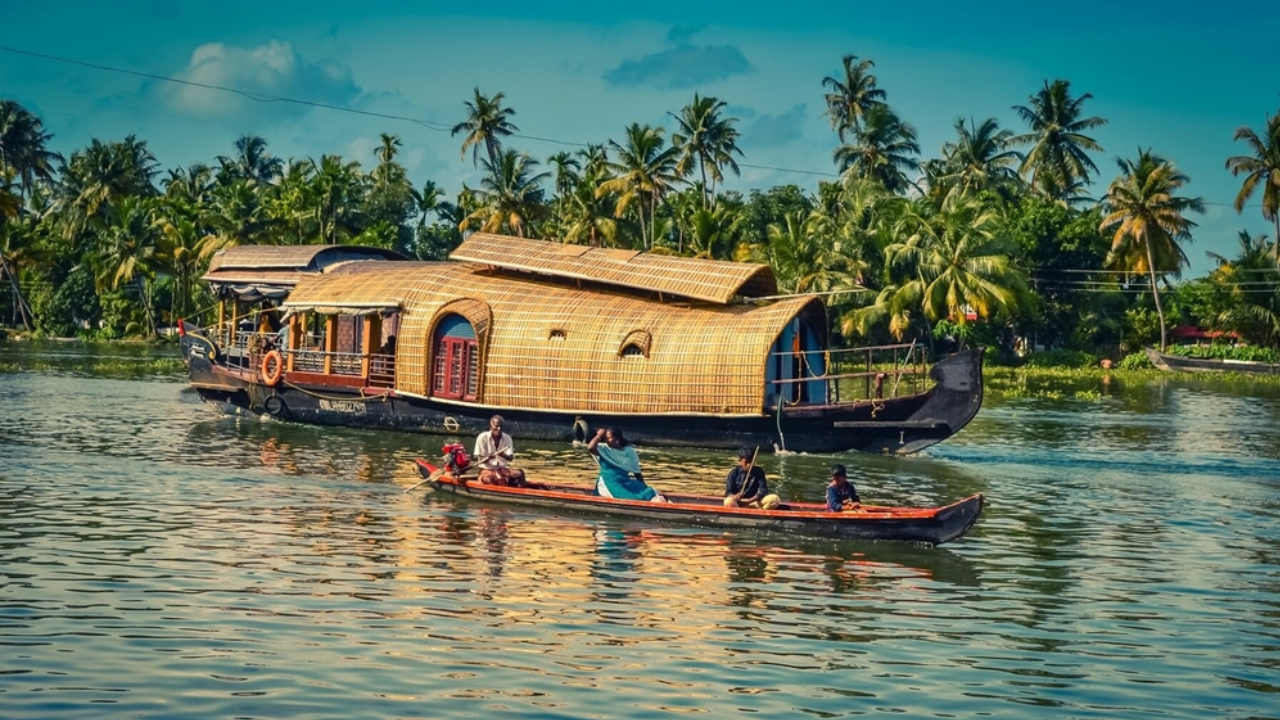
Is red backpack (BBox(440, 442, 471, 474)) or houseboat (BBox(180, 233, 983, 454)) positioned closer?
red backpack (BBox(440, 442, 471, 474))

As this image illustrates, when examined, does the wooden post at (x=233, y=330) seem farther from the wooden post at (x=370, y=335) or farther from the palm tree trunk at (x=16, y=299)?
the palm tree trunk at (x=16, y=299)

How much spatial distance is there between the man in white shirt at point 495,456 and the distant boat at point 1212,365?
4704 centimetres

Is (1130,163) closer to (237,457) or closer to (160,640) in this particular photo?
(237,457)

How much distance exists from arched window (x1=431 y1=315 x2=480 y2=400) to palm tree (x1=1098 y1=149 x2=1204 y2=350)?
42154mm

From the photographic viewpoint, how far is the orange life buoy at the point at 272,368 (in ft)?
102

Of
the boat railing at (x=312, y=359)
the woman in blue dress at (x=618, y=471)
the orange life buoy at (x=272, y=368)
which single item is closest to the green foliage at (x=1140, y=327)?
the boat railing at (x=312, y=359)

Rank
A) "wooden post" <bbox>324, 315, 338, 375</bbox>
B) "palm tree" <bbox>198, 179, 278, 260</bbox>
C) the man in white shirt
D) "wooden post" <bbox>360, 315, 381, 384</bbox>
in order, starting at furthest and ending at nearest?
"palm tree" <bbox>198, 179, 278, 260</bbox>, "wooden post" <bbox>324, 315, 338, 375</bbox>, "wooden post" <bbox>360, 315, 381, 384</bbox>, the man in white shirt

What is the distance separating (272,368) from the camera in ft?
103

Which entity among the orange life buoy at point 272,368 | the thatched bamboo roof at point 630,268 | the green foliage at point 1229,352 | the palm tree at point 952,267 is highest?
the palm tree at point 952,267

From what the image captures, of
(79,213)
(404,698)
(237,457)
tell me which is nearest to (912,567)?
(404,698)

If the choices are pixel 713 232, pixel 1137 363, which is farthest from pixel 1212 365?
pixel 713 232

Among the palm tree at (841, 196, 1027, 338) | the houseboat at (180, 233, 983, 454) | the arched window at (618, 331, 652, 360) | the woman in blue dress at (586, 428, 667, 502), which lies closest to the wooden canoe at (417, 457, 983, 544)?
the woman in blue dress at (586, 428, 667, 502)

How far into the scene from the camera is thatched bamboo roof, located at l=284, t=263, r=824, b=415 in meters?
26.9

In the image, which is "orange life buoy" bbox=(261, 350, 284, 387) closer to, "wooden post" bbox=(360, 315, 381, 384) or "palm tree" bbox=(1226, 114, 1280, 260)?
"wooden post" bbox=(360, 315, 381, 384)
